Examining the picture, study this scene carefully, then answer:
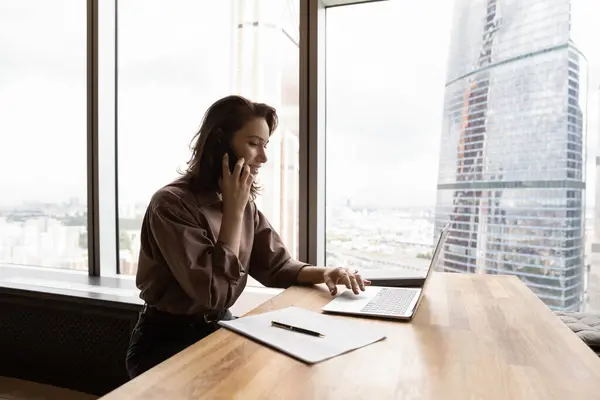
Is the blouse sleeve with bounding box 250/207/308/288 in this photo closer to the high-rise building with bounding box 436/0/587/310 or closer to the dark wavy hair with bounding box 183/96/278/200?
the dark wavy hair with bounding box 183/96/278/200

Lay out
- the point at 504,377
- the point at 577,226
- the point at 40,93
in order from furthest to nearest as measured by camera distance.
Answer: the point at 40,93, the point at 577,226, the point at 504,377

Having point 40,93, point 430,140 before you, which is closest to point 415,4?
point 430,140

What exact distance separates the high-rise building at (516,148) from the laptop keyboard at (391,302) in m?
0.87

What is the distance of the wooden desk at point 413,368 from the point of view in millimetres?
772

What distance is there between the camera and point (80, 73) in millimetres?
2809

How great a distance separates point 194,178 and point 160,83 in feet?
4.54

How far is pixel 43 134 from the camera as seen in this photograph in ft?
9.55

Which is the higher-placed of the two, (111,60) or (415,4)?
(415,4)

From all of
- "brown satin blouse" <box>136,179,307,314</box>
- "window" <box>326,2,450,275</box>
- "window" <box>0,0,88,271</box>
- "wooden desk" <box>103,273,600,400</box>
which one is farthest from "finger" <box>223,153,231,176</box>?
"window" <box>0,0,88,271</box>

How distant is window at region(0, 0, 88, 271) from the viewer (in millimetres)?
2834

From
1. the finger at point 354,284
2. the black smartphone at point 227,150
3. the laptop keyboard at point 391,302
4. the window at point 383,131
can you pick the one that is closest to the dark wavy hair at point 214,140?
the black smartphone at point 227,150

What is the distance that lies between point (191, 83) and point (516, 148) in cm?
168

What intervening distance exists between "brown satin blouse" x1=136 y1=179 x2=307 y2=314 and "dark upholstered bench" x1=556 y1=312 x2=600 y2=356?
3.89ft

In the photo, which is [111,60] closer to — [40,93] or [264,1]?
[40,93]
